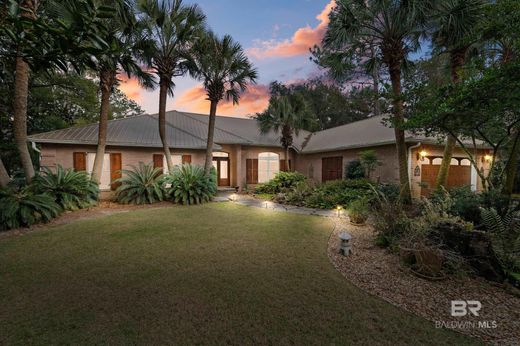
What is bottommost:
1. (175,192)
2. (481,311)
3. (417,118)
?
(481,311)

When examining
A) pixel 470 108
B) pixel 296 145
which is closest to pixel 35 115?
pixel 296 145

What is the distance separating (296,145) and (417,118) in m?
11.1

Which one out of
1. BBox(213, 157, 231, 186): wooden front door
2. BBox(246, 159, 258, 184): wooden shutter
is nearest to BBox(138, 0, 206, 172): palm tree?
BBox(213, 157, 231, 186): wooden front door

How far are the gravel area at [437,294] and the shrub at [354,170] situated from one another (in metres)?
7.59

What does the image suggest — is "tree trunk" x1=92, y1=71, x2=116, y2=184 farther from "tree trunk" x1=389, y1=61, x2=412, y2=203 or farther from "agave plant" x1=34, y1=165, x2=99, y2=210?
"tree trunk" x1=389, y1=61, x2=412, y2=203

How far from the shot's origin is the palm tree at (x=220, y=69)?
32.0 feet

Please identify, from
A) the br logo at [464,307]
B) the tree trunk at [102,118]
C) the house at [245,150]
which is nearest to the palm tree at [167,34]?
the tree trunk at [102,118]

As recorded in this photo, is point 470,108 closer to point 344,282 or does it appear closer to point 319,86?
point 344,282

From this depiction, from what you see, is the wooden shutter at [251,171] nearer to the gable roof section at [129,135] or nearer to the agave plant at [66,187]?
the gable roof section at [129,135]

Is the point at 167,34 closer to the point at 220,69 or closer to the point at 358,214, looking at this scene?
the point at 220,69

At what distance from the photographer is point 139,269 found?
3.68 meters

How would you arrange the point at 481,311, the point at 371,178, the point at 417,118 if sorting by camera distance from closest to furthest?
the point at 481,311 → the point at 417,118 → the point at 371,178

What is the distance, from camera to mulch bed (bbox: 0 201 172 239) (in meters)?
5.86

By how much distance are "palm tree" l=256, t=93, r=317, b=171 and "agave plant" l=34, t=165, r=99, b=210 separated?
32.1 feet
